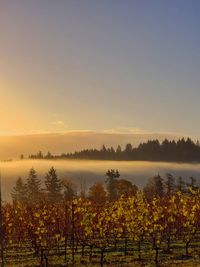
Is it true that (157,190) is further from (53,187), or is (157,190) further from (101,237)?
(101,237)

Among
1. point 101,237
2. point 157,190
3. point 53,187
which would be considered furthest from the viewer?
point 53,187

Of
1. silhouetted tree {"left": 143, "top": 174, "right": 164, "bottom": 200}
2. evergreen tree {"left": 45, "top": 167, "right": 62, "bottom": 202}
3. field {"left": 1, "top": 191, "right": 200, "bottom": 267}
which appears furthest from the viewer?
evergreen tree {"left": 45, "top": 167, "right": 62, "bottom": 202}

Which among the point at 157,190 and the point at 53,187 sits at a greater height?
the point at 53,187

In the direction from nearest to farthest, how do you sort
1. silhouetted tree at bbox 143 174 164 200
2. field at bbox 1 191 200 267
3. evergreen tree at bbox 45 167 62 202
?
field at bbox 1 191 200 267, silhouetted tree at bbox 143 174 164 200, evergreen tree at bbox 45 167 62 202

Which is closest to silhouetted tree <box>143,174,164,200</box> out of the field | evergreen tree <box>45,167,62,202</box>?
evergreen tree <box>45,167,62,202</box>

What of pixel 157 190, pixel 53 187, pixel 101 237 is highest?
pixel 53 187

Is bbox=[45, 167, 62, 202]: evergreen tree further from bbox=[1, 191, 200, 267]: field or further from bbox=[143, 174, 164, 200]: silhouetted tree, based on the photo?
bbox=[1, 191, 200, 267]: field

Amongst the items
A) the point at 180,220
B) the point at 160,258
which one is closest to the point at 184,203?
the point at 180,220

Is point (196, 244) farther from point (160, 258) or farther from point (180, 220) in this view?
point (160, 258)

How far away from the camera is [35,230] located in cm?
4244

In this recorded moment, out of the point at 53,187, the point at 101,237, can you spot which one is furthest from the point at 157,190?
the point at 101,237

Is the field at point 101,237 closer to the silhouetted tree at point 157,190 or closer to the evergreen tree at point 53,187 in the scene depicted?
the silhouetted tree at point 157,190

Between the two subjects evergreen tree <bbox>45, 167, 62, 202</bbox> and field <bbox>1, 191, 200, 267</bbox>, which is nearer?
field <bbox>1, 191, 200, 267</bbox>

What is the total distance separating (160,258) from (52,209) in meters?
16.5
